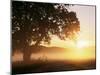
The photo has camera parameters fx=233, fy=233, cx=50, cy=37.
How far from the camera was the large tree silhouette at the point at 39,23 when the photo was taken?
2.64 metres

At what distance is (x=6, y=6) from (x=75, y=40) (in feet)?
3.04

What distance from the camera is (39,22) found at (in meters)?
2.72

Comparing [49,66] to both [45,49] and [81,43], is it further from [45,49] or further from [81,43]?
[81,43]

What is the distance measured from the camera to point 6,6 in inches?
103

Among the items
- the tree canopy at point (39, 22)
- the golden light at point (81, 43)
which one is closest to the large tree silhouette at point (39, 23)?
the tree canopy at point (39, 22)

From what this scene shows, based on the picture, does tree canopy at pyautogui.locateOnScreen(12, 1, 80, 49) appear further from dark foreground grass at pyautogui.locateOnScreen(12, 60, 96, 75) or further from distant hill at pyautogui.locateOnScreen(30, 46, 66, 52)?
dark foreground grass at pyautogui.locateOnScreen(12, 60, 96, 75)

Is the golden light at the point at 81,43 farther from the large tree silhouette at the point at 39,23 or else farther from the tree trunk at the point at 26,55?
the tree trunk at the point at 26,55

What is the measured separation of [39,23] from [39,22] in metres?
0.01

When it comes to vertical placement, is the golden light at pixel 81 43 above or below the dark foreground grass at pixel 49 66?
above

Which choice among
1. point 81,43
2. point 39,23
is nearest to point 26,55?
point 39,23

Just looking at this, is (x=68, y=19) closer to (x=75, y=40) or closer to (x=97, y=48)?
(x=75, y=40)

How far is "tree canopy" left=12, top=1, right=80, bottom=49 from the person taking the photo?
8.66ft

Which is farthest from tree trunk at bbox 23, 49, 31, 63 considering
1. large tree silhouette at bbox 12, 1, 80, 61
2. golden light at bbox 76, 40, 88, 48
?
golden light at bbox 76, 40, 88, 48

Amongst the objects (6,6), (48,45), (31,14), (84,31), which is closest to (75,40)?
(84,31)
